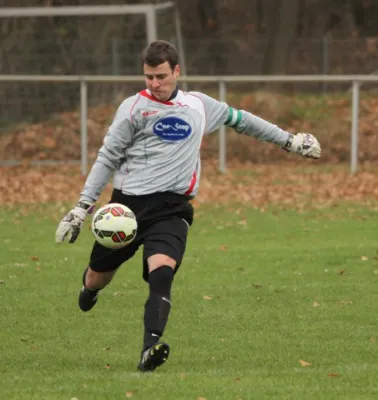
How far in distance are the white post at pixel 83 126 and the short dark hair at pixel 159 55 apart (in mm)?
14507

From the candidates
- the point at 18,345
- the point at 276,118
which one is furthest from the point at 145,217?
the point at 276,118

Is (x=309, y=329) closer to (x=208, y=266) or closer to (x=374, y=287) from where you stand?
(x=374, y=287)

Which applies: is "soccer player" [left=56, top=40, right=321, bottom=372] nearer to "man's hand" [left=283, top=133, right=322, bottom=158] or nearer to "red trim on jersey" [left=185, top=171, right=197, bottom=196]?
"red trim on jersey" [left=185, top=171, right=197, bottom=196]

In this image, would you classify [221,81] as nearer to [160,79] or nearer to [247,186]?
[247,186]

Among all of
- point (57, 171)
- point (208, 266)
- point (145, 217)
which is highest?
point (145, 217)

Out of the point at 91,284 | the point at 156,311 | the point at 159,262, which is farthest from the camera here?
the point at 91,284

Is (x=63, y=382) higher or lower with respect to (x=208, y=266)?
higher

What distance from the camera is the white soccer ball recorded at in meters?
7.95

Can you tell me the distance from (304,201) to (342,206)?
74cm

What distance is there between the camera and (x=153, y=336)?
7688mm

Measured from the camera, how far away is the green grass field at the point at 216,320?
290 inches

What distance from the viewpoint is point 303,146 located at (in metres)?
8.65

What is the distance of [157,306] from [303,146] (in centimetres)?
159

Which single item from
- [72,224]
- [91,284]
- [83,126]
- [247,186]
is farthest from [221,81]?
[72,224]
